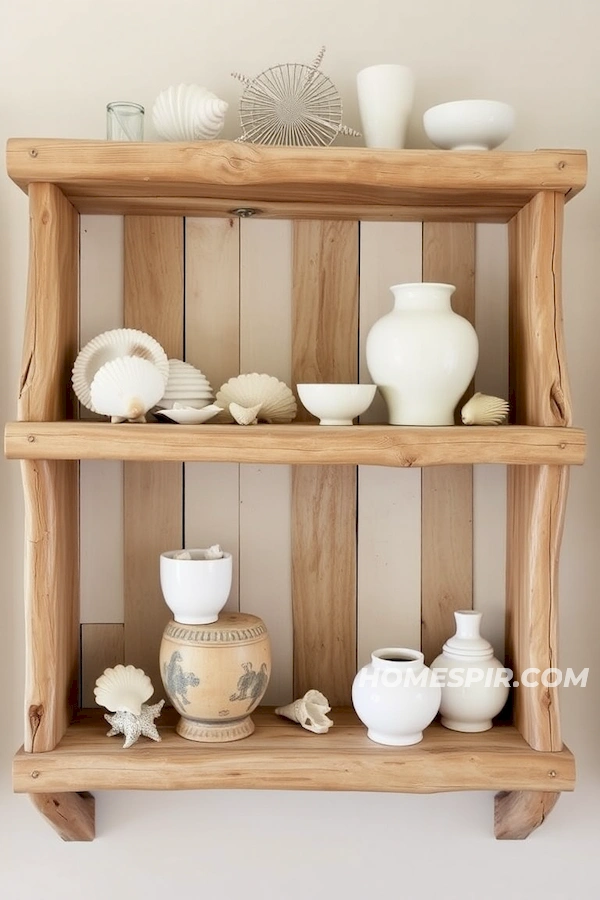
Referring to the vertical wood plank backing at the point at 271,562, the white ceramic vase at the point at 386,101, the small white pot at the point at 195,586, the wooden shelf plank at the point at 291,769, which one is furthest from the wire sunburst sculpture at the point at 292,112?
the wooden shelf plank at the point at 291,769

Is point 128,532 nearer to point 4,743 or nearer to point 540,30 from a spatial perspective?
point 4,743

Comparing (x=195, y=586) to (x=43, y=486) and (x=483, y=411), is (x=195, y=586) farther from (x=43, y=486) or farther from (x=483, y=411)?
(x=483, y=411)

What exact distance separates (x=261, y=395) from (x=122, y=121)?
408mm

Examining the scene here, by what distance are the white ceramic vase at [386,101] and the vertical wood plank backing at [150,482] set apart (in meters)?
0.32

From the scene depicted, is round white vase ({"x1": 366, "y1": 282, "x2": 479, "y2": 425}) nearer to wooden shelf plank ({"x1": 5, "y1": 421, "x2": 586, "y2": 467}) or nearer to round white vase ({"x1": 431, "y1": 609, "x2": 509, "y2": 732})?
wooden shelf plank ({"x1": 5, "y1": 421, "x2": 586, "y2": 467})

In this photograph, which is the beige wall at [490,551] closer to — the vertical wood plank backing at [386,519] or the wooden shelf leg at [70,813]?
the wooden shelf leg at [70,813]

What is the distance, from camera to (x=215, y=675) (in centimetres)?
118

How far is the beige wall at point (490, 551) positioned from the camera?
1.33 metres

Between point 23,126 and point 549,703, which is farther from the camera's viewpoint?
point 23,126

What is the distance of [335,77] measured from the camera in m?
1.33

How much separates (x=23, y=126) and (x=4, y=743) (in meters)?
0.91

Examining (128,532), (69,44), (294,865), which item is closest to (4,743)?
(128,532)

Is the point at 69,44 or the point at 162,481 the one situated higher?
the point at 69,44

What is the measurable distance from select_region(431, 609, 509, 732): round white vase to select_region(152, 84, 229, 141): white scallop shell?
745mm
